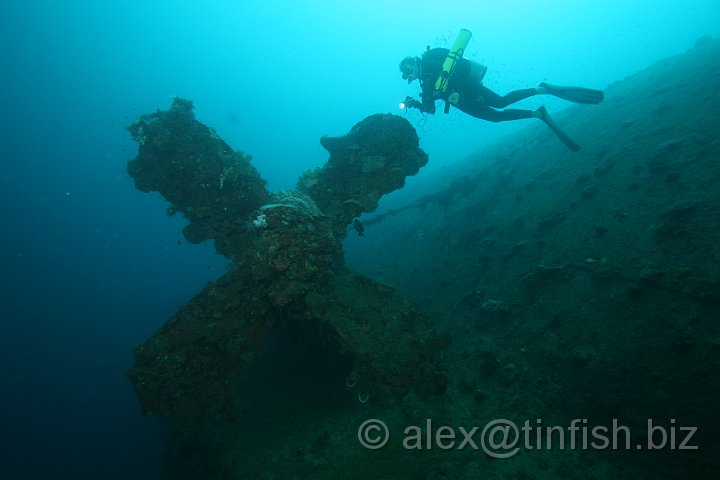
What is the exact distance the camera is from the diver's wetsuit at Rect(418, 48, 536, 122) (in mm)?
7121

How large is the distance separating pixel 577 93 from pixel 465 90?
2360mm

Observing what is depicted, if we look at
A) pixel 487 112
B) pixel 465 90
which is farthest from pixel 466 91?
pixel 487 112

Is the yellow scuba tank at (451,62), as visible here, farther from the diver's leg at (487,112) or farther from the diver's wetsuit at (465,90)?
the diver's leg at (487,112)

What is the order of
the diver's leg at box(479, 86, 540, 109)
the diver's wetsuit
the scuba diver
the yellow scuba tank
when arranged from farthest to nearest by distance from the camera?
the diver's leg at box(479, 86, 540, 109)
the diver's wetsuit
the scuba diver
the yellow scuba tank

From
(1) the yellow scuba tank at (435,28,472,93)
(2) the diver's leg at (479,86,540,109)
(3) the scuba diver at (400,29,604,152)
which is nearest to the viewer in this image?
(1) the yellow scuba tank at (435,28,472,93)

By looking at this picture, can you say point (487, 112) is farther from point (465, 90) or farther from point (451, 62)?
point (451, 62)

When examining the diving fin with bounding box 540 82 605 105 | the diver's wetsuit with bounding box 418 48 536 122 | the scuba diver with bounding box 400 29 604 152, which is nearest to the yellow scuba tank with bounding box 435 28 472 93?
the scuba diver with bounding box 400 29 604 152

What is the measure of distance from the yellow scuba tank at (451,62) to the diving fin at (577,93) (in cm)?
208

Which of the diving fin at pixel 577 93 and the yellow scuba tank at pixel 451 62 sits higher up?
the diving fin at pixel 577 93

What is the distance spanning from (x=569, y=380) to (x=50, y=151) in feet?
404

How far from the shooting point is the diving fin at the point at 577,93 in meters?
6.98

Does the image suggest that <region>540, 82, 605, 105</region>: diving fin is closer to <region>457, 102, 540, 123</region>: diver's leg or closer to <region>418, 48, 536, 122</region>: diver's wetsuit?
<region>418, 48, 536, 122</region>: diver's wetsuit

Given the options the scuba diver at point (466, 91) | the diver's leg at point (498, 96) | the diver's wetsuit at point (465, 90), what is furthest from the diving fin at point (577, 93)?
the diver's wetsuit at point (465, 90)

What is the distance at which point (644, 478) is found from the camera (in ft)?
9.96
